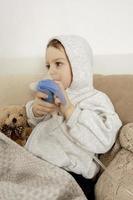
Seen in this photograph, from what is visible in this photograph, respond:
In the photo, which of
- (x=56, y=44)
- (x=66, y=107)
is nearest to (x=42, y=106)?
(x=66, y=107)

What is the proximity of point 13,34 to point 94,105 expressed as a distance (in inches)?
28.6

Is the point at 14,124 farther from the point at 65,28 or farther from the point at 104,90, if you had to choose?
the point at 65,28

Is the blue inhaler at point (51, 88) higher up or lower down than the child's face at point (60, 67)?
lower down

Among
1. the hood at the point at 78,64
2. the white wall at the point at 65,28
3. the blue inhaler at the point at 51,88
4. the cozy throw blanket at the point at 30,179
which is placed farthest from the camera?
the white wall at the point at 65,28

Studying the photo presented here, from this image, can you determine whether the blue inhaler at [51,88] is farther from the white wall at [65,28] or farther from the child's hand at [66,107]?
the white wall at [65,28]

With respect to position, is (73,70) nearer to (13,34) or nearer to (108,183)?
(108,183)

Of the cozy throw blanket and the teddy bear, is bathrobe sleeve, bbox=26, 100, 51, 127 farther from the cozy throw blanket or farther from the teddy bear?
the cozy throw blanket

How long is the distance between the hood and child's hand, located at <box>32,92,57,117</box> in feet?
0.35

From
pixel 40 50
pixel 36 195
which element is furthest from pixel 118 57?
pixel 36 195

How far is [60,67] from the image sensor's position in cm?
123

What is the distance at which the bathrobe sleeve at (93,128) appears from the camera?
111cm

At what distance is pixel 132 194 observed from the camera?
0.95 m

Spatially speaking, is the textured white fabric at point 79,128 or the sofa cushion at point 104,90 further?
the sofa cushion at point 104,90

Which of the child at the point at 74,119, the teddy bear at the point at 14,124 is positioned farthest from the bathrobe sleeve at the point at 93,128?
the teddy bear at the point at 14,124
